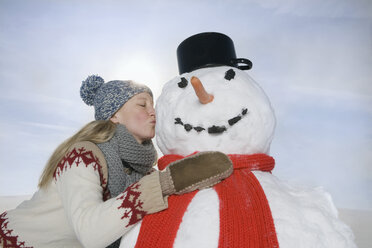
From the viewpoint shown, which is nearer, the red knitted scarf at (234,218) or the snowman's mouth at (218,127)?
the red knitted scarf at (234,218)

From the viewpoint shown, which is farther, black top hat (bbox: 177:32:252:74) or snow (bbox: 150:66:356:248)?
black top hat (bbox: 177:32:252:74)

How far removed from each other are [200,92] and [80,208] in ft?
1.42

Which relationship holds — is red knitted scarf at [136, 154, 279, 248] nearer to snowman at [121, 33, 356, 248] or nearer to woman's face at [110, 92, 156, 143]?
snowman at [121, 33, 356, 248]

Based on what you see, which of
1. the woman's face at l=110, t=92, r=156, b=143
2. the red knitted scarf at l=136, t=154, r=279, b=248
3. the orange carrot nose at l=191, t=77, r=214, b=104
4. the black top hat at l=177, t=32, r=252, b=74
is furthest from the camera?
the woman's face at l=110, t=92, r=156, b=143

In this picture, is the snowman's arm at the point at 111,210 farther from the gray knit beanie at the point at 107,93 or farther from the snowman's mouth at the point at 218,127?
Result: the gray knit beanie at the point at 107,93

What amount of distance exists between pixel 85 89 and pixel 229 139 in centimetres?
91

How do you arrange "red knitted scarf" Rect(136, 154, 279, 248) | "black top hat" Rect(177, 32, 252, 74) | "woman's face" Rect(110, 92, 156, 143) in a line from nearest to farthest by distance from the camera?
"red knitted scarf" Rect(136, 154, 279, 248), "black top hat" Rect(177, 32, 252, 74), "woman's face" Rect(110, 92, 156, 143)

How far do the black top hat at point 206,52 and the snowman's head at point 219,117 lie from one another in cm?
11

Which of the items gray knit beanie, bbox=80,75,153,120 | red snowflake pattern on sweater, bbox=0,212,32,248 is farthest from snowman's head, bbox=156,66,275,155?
red snowflake pattern on sweater, bbox=0,212,32,248

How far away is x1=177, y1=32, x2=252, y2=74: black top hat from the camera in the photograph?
1.02 m

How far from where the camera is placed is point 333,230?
27.2 inches

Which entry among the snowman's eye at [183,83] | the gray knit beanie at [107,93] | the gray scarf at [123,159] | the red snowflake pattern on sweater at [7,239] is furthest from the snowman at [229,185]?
the red snowflake pattern on sweater at [7,239]

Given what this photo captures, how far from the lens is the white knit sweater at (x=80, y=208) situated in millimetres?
729

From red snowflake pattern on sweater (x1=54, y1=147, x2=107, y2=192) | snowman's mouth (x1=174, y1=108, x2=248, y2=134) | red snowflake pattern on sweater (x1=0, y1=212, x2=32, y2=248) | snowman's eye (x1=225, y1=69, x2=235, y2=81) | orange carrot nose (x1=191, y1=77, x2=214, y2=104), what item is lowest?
red snowflake pattern on sweater (x1=0, y1=212, x2=32, y2=248)
